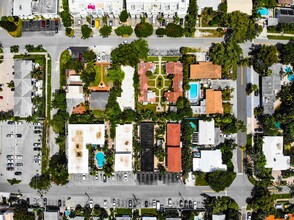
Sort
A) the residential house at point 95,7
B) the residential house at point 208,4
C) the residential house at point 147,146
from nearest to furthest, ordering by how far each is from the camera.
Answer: the residential house at point 95,7 < the residential house at point 147,146 < the residential house at point 208,4

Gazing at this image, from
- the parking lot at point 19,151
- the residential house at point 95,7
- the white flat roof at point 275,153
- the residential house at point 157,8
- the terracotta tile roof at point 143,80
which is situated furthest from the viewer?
the parking lot at point 19,151

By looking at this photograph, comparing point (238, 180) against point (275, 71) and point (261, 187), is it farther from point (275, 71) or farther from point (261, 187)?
point (275, 71)

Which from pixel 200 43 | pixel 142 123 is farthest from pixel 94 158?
pixel 200 43

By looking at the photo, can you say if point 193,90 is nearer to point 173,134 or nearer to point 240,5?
point 173,134

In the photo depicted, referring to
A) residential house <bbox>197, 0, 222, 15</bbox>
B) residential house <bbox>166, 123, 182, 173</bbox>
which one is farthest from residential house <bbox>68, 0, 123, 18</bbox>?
residential house <bbox>166, 123, 182, 173</bbox>

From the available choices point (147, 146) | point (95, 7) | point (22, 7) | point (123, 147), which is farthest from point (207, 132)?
point (22, 7)

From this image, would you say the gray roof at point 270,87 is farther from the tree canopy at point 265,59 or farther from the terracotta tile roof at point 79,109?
the terracotta tile roof at point 79,109

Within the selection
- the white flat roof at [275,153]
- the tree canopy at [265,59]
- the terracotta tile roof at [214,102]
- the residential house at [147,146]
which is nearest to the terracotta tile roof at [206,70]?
the terracotta tile roof at [214,102]
